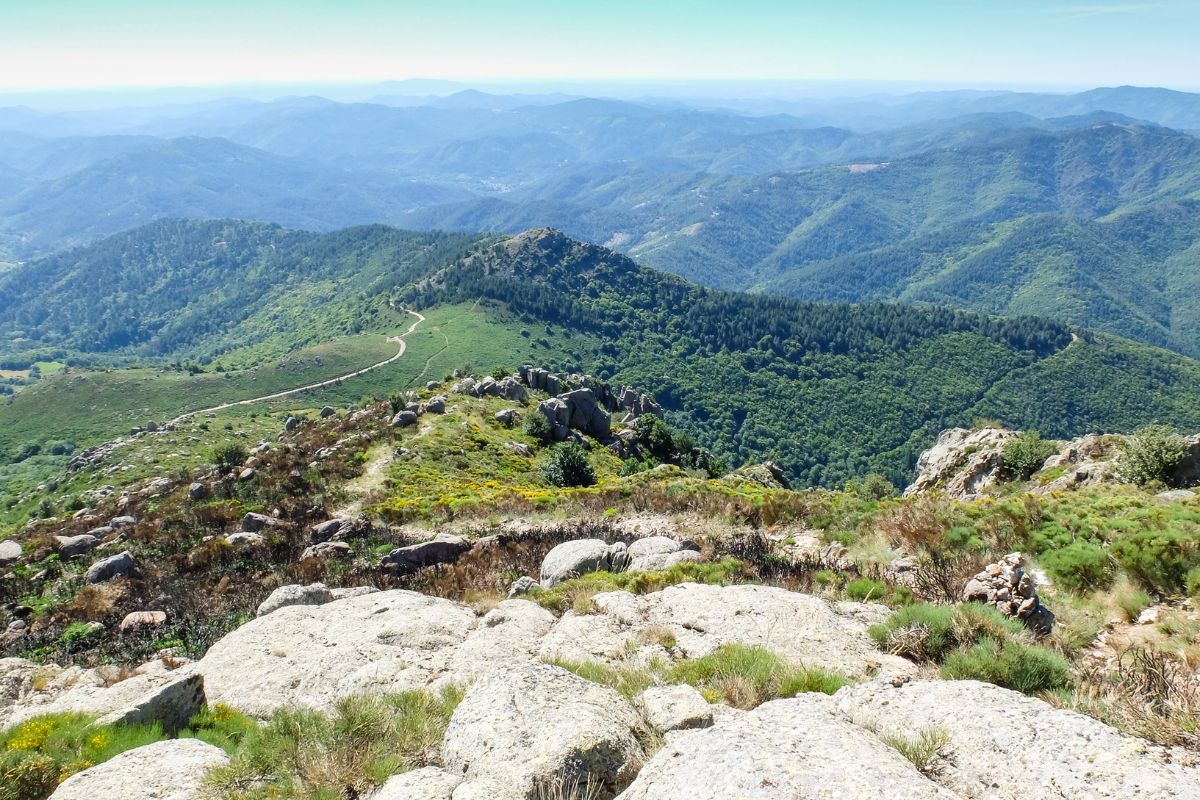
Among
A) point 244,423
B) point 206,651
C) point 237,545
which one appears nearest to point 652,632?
point 206,651

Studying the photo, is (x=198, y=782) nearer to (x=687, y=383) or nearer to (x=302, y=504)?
(x=302, y=504)

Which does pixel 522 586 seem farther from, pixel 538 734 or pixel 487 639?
pixel 538 734

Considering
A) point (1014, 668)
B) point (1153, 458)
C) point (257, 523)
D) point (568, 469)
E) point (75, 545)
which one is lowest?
point (568, 469)

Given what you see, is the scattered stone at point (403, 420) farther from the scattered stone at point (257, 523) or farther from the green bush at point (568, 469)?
the scattered stone at point (257, 523)

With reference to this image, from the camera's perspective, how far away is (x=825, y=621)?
1274cm

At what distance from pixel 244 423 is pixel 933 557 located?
105 metres

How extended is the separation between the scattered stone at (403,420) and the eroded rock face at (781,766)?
4953cm

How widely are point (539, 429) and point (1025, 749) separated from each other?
173 feet

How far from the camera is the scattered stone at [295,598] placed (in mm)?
18219

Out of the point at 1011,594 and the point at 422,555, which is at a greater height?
the point at 1011,594

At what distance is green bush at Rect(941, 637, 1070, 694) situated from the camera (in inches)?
355

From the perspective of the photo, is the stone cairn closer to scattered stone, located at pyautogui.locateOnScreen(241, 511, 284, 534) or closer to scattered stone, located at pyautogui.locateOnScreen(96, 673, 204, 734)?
scattered stone, located at pyautogui.locateOnScreen(96, 673, 204, 734)

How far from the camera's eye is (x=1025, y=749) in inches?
269

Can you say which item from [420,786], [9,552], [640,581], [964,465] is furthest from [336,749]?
[964,465]
